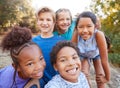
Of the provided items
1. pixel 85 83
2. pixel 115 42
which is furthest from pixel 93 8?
pixel 85 83

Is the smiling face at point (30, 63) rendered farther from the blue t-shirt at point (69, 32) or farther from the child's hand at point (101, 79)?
the child's hand at point (101, 79)

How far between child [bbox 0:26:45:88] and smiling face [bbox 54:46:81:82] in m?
0.16

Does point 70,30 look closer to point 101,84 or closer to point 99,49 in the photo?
point 99,49

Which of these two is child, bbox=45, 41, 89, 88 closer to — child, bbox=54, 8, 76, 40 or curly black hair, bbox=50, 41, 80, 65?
curly black hair, bbox=50, 41, 80, 65

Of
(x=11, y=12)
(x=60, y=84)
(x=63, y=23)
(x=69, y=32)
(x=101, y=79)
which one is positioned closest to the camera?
(x=60, y=84)

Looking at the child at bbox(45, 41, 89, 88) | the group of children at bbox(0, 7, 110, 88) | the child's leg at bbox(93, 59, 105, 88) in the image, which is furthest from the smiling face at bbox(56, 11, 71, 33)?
the child's leg at bbox(93, 59, 105, 88)

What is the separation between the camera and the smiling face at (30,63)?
85.9 inches

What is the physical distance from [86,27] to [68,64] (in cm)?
58

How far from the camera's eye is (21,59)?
218 centimetres

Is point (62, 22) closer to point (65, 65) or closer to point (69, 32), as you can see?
point (69, 32)

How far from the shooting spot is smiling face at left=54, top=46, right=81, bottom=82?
2.29 m

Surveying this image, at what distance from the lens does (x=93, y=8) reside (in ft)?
35.5

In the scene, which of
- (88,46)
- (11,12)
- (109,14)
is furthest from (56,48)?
(11,12)

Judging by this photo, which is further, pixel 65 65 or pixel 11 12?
pixel 11 12
